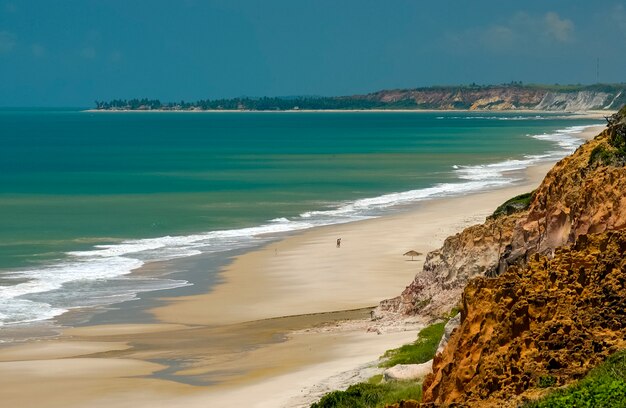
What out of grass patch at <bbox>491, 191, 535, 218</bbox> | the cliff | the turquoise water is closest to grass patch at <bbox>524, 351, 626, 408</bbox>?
the cliff

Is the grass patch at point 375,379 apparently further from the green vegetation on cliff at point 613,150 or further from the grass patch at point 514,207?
the grass patch at point 514,207

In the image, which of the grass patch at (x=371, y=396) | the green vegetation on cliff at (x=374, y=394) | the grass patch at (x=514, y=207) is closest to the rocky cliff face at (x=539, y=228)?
the grass patch at (x=514, y=207)

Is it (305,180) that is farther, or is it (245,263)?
(305,180)

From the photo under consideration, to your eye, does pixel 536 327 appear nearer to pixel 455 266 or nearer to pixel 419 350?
pixel 419 350

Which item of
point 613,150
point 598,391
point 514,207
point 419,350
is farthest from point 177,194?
point 598,391

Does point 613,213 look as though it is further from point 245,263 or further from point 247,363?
point 245,263

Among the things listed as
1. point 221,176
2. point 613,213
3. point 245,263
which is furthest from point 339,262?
point 221,176
